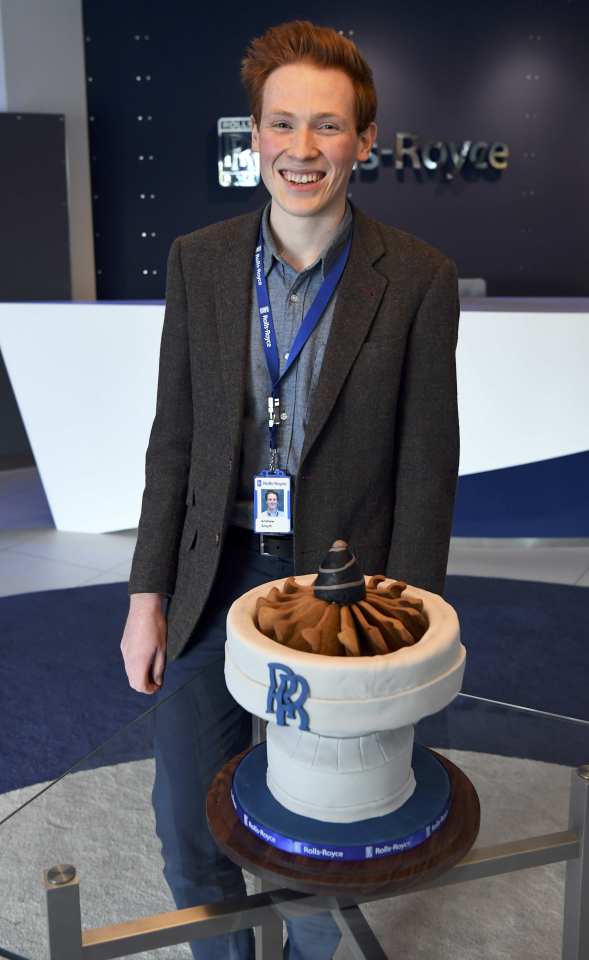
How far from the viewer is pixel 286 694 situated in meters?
0.87

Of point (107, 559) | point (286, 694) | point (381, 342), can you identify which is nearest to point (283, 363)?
point (381, 342)

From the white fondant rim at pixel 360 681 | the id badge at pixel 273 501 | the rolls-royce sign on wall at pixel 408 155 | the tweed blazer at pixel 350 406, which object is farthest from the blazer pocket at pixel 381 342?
the rolls-royce sign on wall at pixel 408 155

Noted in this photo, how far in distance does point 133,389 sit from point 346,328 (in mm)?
3129

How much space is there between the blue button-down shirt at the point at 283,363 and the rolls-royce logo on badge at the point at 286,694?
64 cm

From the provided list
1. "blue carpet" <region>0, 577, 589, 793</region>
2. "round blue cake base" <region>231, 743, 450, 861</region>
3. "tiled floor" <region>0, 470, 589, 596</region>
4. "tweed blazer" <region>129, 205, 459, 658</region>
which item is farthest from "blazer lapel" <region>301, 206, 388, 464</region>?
"tiled floor" <region>0, 470, 589, 596</region>

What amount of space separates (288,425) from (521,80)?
20.0 ft

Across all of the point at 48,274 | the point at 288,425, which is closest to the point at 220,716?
the point at 288,425

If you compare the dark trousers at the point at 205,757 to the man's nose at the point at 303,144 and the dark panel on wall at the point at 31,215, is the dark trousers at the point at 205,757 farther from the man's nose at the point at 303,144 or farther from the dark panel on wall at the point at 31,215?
the dark panel on wall at the point at 31,215

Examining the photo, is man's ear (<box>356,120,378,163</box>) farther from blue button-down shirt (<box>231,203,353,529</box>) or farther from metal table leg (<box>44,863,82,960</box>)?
metal table leg (<box>44,863,82,960</box>)

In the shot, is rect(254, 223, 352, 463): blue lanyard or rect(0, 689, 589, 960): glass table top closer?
rect(0, 689, 589, 960): glass table top

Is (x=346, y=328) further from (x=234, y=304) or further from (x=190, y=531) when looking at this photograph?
(x=190, y=531)

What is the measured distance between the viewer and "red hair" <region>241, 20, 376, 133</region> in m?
1.35

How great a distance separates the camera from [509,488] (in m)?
4.62

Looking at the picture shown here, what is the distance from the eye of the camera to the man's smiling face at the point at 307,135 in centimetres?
136
